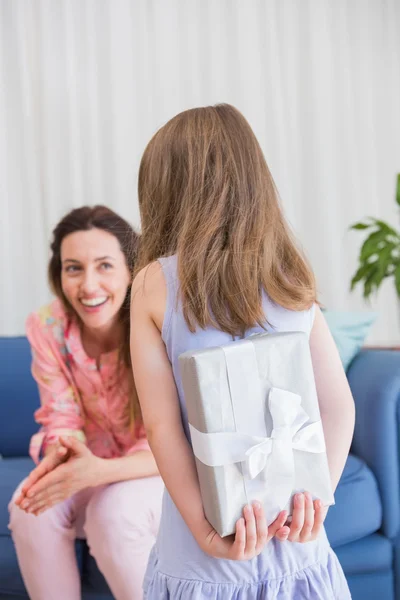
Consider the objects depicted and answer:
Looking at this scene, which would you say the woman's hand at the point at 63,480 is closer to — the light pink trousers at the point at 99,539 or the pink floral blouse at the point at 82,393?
the light pink trousers at the point at 99,539

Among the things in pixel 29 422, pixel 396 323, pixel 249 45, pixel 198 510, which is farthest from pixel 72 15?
pixel 198 510

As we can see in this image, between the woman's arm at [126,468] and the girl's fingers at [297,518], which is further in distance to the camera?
the woman's arm at [126,468]

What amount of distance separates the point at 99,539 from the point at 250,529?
72 centimetres

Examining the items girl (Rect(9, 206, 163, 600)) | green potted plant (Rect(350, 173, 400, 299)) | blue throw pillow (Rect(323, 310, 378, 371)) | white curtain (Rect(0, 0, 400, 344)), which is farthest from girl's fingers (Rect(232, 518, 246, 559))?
white curtain (Rect(0, 0, 400, 344))

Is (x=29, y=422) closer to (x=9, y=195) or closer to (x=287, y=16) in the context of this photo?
(x=9, y=195)

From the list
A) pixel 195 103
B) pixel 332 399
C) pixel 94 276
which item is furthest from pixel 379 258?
pixel 332 399

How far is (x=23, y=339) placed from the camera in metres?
2.29

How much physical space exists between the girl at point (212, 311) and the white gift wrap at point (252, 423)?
0.16ft

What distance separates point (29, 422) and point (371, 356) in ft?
3.62

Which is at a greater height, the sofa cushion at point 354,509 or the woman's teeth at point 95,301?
the woman's teeth at point 95,301

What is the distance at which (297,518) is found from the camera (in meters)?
0.84

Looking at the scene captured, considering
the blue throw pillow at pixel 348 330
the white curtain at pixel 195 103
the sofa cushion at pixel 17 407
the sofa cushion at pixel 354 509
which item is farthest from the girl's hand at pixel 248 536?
the white curtain at pixel 195 103

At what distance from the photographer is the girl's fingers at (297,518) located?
2.75ft

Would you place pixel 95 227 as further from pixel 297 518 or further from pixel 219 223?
pixel 297 518
